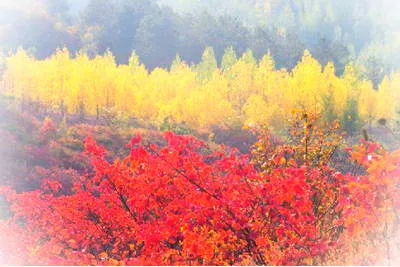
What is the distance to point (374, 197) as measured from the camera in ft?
17.3

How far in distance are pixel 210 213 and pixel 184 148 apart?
40.7 inches

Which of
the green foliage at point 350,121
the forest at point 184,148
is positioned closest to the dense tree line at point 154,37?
the forest at point 184,148

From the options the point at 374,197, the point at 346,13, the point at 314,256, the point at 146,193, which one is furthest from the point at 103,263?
the point at 346,13

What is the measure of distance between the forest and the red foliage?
24 mm

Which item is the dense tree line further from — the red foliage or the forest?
the red foliage

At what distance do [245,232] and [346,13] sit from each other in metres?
56.4

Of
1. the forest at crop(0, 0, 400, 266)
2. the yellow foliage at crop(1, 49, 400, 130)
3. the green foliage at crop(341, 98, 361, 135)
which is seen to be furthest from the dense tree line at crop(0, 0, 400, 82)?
the green foliage at crop(341, 98, 361, 135)

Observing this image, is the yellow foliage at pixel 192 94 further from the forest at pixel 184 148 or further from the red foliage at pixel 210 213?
the red foliage at pixel 210 213

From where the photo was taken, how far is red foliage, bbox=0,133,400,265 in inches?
209

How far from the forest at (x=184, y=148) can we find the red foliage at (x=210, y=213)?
1.0 inches

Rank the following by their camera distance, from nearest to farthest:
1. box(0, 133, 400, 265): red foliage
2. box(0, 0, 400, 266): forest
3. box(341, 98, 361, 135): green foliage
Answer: box(0, 133, 400, 265): red foliage, box(0, 0, 400, 266): forest, box(341, 98, 361, 135): green foliage

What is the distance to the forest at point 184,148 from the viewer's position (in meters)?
5.47

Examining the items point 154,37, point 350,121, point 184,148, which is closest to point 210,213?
point 184,148

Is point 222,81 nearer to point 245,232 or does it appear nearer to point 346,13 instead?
point 245,232
